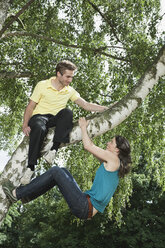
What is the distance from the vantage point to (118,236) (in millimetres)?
21672

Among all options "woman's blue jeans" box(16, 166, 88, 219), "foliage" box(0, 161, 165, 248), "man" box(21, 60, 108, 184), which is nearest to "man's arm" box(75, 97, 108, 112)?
"man" box(21, 60, 108, 184)

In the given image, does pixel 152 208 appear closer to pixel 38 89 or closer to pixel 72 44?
pixel 72 44

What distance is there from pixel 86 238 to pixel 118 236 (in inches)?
98.1

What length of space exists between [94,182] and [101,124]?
0.69m

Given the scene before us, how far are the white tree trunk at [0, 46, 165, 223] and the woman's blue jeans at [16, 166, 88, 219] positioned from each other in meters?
0.19

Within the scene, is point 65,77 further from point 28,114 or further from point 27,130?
point 27,130

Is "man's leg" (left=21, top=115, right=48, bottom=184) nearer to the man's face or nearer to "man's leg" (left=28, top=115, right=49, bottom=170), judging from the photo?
"man's leg" (left=28, top=115, right=49, bottom=170)

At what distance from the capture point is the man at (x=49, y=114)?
3549 mm

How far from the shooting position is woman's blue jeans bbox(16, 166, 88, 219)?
11.9ft

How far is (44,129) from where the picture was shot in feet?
11.9

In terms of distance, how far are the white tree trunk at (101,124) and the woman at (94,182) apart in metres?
0.12

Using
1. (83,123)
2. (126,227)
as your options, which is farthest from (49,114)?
(126,227)

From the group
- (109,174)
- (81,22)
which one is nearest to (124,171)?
(109,174)

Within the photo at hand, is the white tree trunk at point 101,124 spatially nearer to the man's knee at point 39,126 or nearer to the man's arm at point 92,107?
the man's knee at point 39,126
